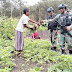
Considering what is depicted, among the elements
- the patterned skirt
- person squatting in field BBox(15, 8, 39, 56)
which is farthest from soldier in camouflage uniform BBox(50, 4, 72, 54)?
the patterned skirt

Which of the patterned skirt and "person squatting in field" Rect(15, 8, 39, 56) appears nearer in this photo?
"person squatting in field" Rect(15, 8, 39, 56)

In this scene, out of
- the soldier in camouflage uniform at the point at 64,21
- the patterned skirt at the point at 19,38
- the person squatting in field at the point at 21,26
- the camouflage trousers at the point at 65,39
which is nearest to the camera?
the soldier in camouflage uniform at the point at 64,21

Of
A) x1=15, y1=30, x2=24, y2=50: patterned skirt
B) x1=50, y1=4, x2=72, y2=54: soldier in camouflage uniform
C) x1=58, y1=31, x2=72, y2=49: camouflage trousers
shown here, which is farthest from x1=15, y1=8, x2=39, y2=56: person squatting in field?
x1=58, y1=31, x2=72, y2=49: camouflage trousers

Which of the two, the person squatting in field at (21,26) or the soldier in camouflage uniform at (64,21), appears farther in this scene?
the person squatting in field at (21,26)

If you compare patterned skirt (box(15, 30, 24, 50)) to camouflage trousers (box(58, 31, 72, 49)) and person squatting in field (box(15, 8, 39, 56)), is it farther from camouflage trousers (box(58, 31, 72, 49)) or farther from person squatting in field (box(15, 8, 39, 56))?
camouflage trousers (box(58, 31, 72, 49))

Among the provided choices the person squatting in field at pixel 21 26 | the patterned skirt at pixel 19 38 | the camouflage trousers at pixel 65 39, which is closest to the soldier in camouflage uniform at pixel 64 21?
the camouflage trousers at pixel 65 39

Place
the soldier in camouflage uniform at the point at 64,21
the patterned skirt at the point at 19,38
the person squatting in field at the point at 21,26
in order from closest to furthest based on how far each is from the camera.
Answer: the soldier in camouflage uniform at the point at 64,21, the person squatting in field at the point at 21,26, the patterned skirt at the point at 19,38

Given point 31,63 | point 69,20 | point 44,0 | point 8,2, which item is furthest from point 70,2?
point 31,63

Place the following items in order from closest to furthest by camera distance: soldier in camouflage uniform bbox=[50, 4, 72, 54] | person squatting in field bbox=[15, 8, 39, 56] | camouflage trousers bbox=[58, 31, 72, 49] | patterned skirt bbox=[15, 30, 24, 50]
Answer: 1. soldier in camouflage uniform bbox=[50, 4, 72, 54]
2. camouflage trousers bbox=[58, 31, 72, 49]
3. person squatting in field bbox=[15, 8, 39, 56]
4. patterned skirt bbox=[15, 30, 24, 50]

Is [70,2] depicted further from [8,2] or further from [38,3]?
[8,2]

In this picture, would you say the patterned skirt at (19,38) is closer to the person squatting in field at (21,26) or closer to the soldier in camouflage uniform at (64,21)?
the person squatting in field at (21,26)

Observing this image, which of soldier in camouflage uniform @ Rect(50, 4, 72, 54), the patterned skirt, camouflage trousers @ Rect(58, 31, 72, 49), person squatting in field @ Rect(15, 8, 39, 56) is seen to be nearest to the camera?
soldier in camouflage uniform @ Rect(50, 4, 72, 54)

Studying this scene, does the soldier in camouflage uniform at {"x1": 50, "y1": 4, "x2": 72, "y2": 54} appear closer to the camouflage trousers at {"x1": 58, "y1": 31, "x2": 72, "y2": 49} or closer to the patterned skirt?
the camouflage trousers at {"x1": 58, "y1": 31, "x2": 72, "y2": 49}

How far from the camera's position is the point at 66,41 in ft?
10.5
